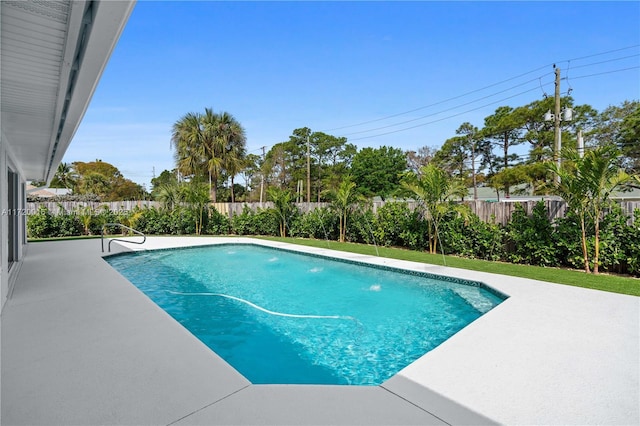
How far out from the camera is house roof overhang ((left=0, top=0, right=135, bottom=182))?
2.17 metres

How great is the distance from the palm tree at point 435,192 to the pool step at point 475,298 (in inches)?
139

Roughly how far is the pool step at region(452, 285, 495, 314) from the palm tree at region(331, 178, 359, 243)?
6.68 m

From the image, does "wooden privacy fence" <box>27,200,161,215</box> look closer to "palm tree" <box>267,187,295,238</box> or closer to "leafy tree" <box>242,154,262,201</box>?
"palm tree" <box>267,187,295,238</box>

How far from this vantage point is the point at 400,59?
15.7m

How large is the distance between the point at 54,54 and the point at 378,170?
36.3 metres

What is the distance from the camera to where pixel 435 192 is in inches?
371

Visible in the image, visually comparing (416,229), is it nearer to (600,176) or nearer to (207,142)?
(600,176)

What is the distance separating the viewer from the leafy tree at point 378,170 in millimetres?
37719

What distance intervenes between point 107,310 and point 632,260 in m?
9.02

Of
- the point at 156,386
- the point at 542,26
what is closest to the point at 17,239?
the point at 156,386

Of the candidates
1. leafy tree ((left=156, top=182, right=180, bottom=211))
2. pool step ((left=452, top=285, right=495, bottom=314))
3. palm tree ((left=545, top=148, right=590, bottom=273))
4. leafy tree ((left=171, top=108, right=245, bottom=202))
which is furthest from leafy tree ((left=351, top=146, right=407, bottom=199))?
pool step ((left=452, top=285, right=495, bottom=314))

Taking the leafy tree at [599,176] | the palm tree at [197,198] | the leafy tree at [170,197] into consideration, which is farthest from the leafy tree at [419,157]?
the leafy tree at [599,176]

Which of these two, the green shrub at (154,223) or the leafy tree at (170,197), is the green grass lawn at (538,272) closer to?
the green shrub at (154,223)

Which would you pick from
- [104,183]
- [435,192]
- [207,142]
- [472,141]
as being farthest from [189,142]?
[104,183]
